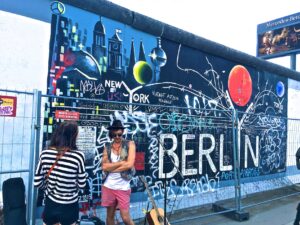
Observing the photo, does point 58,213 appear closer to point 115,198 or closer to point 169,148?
point 115,198

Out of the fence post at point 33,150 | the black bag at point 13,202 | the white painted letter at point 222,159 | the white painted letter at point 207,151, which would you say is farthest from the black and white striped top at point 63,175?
the white painted letter at point 222,159

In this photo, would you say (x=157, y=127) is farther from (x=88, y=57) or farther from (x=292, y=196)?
(x=292, y=196)

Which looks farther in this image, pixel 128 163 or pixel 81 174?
pixel 128 163

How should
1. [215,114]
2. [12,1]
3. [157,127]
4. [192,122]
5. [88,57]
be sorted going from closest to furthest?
[12,1] → [88,57] → [157,127] → [192,122] → [215,114]

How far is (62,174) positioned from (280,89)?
907 centimetres

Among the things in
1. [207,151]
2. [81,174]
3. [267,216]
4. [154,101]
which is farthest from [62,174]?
[267,216]

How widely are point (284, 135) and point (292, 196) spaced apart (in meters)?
2.01

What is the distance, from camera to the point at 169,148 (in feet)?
21.1

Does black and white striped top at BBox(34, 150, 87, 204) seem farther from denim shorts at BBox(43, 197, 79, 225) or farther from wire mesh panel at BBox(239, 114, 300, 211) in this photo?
wire mesh panel at BBox(239, 114, 300, 211)

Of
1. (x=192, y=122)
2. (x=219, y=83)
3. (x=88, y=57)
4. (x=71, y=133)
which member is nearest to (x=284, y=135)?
(x=219, y=83)

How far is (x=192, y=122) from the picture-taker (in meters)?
6.84

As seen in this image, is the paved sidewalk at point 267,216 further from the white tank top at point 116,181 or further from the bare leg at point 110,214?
the white tank top at point 116,181

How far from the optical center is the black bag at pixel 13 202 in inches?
141

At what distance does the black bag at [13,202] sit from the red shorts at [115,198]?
45.6 inches
